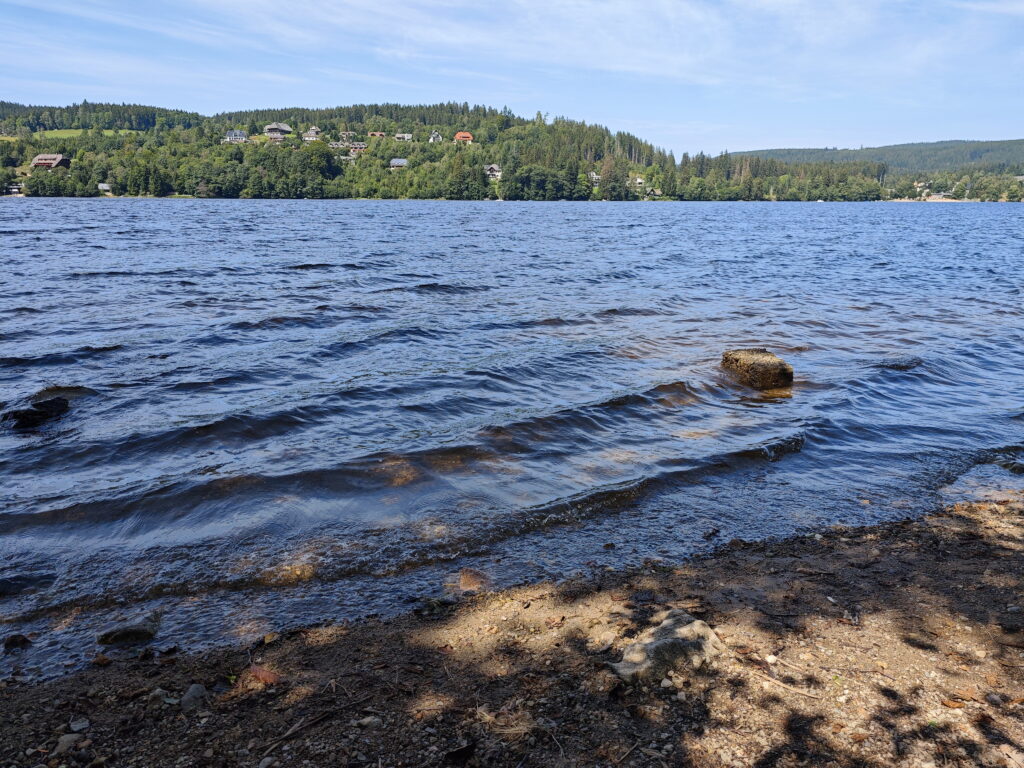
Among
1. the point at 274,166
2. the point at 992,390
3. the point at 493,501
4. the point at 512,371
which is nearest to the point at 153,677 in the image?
the point at 493,501

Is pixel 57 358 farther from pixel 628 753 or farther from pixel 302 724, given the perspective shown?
pixel 628 753

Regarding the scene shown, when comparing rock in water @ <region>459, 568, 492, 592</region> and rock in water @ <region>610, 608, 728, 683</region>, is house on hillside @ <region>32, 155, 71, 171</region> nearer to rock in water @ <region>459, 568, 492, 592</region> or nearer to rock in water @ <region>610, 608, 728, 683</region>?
rock in water @ <region>459, 568, 492, 592</region>

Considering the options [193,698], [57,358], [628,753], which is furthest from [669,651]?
[57,358]

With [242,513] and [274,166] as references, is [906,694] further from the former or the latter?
[274,166]

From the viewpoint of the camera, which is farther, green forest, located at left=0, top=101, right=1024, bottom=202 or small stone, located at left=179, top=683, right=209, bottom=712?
green forest, located at left=0, top=101, right=1024, bottom=202

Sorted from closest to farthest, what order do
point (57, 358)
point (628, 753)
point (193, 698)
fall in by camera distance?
point (628, 753)
point (193, 698)
point (57, 358)

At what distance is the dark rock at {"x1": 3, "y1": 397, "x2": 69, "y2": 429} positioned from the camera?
30.9ft

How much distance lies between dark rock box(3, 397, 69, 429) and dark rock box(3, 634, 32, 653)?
5.74 m

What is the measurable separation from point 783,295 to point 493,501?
2037 centimetres

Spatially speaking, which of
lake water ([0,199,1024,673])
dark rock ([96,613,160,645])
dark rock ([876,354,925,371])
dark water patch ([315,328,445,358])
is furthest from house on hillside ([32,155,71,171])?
dark rock ([96,613,160,645])

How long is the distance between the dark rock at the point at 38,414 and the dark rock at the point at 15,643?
5742 mm

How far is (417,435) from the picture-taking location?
9445 mm

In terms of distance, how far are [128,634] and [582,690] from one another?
325 cm

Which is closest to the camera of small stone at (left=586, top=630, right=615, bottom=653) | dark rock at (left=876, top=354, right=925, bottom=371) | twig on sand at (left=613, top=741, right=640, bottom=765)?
twig on sand at (left=613, top=741, right=640, bottom=765)
